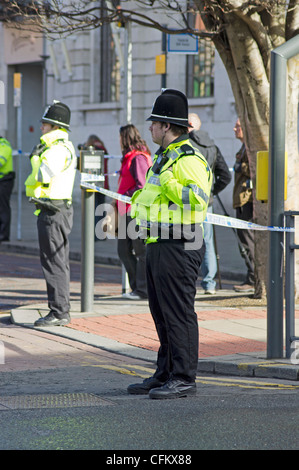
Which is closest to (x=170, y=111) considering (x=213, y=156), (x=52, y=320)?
(x=52, y=320)

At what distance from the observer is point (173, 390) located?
230 inches

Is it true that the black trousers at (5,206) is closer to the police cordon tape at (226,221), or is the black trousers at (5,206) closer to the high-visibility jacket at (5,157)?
the high-visibility jacket at (5,157)

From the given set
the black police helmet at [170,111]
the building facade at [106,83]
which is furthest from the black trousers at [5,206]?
the black police helmet at [170,111]

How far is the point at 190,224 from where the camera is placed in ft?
19.0

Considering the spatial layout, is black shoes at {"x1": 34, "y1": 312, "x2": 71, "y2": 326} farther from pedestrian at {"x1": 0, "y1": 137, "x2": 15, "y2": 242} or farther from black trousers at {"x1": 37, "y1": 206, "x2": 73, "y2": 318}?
pedestrian at {"x1": 0, "y1": 137, "x2": 15, "y2": 242}

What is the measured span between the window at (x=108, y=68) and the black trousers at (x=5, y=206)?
912 cm

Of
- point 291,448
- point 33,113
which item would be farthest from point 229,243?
point 33,113

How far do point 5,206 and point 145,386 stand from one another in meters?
10.7

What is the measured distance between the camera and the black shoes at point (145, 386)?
6031 millimetres

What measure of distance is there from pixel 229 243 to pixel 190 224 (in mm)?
10280

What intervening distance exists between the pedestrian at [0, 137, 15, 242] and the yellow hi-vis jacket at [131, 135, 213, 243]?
34.5 ft

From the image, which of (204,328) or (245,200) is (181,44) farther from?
(204,328)

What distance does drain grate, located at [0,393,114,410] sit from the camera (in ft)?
18.4
